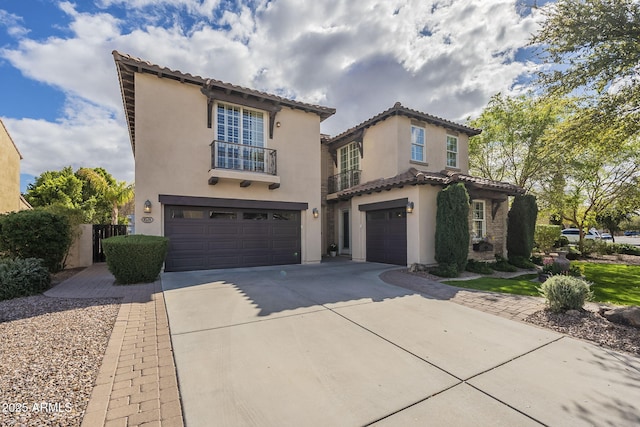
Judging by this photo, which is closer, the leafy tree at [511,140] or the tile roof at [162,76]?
the tile roof at [162,76]

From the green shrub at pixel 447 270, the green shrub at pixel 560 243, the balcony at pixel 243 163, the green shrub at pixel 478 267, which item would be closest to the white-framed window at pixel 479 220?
the green shrub at pixel 478 267

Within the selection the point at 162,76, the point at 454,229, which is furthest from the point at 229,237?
the point at 454,229

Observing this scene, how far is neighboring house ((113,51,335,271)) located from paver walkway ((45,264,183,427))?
506 cm

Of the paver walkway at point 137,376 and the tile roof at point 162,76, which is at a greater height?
the tile roof at point 162,76

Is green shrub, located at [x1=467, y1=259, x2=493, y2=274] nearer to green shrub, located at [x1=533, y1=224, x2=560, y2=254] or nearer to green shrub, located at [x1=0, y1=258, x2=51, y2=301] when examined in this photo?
green shrub, located at [x1=533, y1=224, x2=560, y2=254]

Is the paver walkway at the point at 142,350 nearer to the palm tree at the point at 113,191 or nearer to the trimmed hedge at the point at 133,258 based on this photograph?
the trimmed hedge at the point at 133,258

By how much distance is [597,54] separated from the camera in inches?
248

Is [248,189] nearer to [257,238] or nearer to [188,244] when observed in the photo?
[257,238]

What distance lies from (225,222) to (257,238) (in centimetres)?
148

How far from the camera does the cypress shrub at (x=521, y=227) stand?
13.2 m

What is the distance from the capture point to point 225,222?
1147 centimetres

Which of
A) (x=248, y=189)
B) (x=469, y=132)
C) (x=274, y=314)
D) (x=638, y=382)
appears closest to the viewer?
(x=638, y=382)

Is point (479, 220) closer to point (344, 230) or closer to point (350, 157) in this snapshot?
point (344, 230)

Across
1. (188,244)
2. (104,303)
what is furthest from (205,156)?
(104,303)
